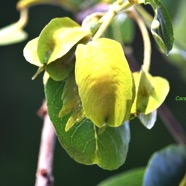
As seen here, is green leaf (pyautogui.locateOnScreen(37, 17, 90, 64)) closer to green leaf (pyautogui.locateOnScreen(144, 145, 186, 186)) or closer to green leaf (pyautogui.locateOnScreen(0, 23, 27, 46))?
→ green leaf (pyautogui.locateOnScreen(144, 145, 186, 186))

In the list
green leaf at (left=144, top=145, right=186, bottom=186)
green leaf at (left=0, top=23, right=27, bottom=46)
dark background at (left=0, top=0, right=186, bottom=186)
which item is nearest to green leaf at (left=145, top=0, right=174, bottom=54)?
green leaf at (left=144, top=145, right=186, bottom=186)

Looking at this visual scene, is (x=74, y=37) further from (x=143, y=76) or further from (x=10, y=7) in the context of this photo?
(x=10, y=7)

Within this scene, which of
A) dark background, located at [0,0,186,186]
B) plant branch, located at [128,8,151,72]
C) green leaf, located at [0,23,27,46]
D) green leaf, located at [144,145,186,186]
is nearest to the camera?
plant branch, located at [128,8,151,72]

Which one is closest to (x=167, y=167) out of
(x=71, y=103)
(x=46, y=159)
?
(x=46, y=159)

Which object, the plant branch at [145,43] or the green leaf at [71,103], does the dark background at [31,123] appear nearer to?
the plant branch at [145,43]

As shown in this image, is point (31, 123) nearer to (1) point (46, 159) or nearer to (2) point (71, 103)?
(1) point (46, 159)

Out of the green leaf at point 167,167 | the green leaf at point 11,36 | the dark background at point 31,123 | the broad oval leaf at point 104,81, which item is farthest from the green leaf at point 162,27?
the dark background at point 31,123
